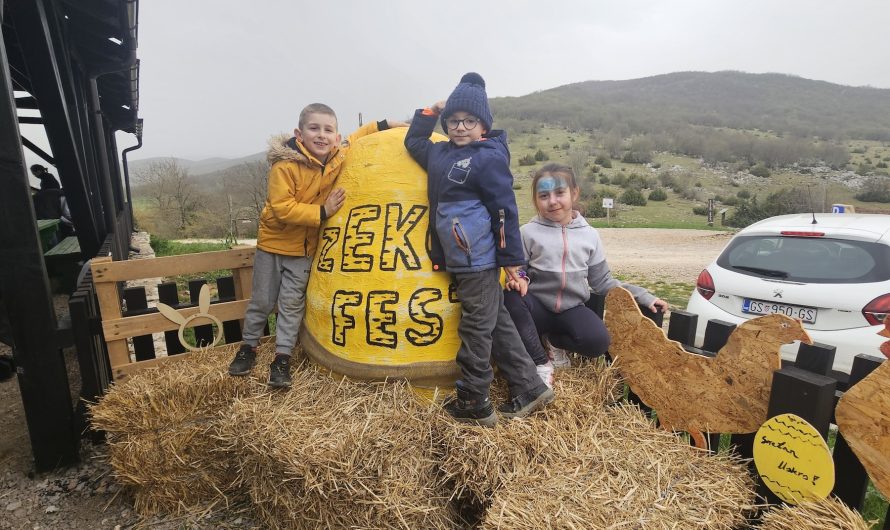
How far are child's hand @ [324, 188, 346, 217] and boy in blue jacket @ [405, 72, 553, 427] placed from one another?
621mm

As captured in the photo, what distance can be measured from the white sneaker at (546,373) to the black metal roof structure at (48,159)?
312cm

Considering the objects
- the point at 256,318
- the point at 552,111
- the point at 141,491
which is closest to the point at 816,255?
the point at 256,318

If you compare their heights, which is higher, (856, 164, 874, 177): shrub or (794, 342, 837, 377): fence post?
(794, 342, 837, 377): fence post

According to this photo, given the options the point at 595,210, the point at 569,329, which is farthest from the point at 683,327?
the point at 595,210

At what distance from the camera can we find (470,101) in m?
2.68

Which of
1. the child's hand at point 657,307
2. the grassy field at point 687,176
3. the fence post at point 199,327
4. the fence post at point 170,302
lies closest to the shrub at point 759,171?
the grassy field at point 687,176

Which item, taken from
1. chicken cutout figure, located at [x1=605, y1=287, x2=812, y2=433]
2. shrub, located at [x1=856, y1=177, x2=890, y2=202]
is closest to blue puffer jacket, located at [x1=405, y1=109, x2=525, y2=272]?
chicken cutout figure, located at [x1=605, y1=287, x2=812, y2=433]

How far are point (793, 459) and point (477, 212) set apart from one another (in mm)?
1794

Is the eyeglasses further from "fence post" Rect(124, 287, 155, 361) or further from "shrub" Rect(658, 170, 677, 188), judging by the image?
"shrub" Rect(658, 170, 677, 188)

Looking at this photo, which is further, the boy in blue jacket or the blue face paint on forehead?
the blue face paint on forehead

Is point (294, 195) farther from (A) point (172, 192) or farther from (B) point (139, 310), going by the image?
(A) point (172, 192)

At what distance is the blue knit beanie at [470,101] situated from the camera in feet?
8.80

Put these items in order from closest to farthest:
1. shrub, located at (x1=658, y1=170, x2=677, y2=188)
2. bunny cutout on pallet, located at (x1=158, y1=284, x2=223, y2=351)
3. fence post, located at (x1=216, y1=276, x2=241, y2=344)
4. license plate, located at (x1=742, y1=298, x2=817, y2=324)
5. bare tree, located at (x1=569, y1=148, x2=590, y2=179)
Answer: bunny cutout on pallet, located at (x1=158, y1=284, x2=223, y2=351) → fence post, located at (x1=216, y1=276, x2=241, y2=344) → license plate, located at (x1=742, y1=298, x2=817, y2=324) → shrub, located at (x1=658, y1=170, x2=677, y2=188) → bare tree, located at (x1=569, y1=148, x2=590, y2=179)

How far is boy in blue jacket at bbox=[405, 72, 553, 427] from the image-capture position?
8.50ft
